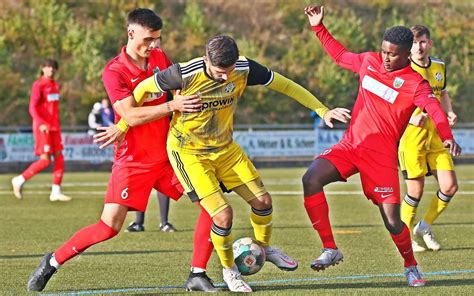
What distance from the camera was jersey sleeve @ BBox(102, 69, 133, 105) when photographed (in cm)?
822

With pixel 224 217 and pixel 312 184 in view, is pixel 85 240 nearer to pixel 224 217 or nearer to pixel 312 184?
pixel 224 217

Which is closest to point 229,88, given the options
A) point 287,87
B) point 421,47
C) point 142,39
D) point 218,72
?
point 218,72

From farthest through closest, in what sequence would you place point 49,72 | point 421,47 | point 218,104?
point 49,72
point 421,47
point 218,104

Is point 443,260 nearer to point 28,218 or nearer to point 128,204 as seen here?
point 128,204

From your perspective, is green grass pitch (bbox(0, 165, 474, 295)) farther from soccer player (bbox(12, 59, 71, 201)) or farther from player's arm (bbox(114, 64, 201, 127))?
player's arm (bbox(114, 64, 201, 127))

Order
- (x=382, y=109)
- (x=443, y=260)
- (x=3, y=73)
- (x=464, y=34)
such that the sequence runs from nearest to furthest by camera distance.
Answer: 1. (x=382, y=109)
2. (x=443, y=260)
3. (x=3, y=73)
4. (x=464, y=34)

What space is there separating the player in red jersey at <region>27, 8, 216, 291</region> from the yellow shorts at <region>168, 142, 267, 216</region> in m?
0.23

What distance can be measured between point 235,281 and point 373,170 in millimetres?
1445

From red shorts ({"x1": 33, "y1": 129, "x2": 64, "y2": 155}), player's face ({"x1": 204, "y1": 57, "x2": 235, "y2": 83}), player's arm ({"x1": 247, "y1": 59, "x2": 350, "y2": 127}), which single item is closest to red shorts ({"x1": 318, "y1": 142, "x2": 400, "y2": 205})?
player's arm ({"x1": 247, "y1": 59, "x2": 350, "y2": 127})

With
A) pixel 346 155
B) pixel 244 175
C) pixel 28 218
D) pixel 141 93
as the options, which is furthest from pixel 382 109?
pixel 28 218

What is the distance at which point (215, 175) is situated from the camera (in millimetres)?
8391

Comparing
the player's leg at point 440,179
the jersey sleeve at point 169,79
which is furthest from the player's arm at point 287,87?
the player's leg at point 440,179

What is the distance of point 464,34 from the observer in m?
48.6

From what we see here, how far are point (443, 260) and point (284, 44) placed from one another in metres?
38.9
